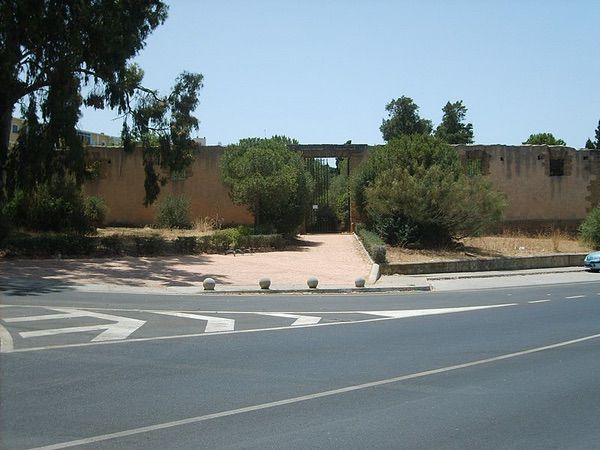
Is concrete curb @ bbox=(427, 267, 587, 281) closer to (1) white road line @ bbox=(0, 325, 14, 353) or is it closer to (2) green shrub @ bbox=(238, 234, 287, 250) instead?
(2) green shrub @ bbox=(238, 234, 287, 250)

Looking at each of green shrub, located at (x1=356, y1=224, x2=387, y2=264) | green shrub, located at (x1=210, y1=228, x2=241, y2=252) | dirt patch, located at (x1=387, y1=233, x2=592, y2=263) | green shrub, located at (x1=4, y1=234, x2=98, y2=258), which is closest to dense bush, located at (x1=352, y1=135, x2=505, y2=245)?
green shrub, located at (x1=356, y1=224, x2=387, y2=264)

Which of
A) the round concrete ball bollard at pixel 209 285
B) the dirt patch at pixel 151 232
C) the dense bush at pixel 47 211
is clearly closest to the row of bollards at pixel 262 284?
the round concrete ball bollard at pixel 209 285

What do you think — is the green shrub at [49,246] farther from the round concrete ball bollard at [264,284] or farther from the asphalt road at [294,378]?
the asphalt road at [294,378]

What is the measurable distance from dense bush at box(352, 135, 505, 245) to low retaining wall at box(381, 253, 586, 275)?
220 centimetres

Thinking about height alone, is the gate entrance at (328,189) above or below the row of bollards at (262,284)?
above

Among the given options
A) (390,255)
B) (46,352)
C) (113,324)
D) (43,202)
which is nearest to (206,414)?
(46,352)

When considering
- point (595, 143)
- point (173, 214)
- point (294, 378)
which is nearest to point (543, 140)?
point (595, 143)

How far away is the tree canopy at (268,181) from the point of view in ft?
96.5

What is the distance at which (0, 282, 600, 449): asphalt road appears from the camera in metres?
6.05

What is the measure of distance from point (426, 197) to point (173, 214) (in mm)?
13298

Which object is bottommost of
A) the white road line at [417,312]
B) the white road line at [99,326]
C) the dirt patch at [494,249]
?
the white road line at [417,312]

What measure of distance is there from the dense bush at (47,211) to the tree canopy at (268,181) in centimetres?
704

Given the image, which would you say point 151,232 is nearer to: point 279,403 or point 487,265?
point 487,265

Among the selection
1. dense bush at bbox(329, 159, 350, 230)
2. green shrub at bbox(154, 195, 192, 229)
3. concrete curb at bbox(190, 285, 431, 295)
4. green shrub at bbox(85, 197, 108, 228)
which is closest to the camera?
concrete curb at bbox(190, 285, 431, 295)
